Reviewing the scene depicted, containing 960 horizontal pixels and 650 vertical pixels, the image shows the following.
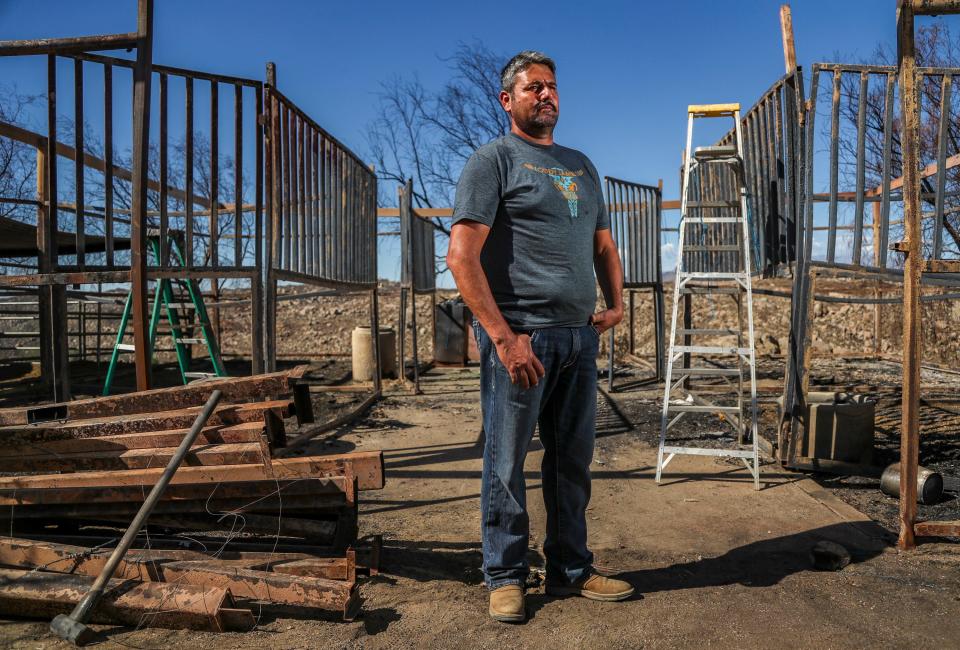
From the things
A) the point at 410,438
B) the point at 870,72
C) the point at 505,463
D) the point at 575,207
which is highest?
the point at 870,72

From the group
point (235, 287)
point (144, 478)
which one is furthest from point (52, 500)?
point (235, 287)

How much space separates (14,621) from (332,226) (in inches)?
196

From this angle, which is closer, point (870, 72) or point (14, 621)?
point (14, 621)

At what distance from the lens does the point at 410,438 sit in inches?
266

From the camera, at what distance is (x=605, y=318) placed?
328cm

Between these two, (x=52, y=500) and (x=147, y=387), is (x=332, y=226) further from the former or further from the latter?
(x=52, y=500)

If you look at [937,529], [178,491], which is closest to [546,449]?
[178,491]

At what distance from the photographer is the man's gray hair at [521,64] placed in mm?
2988

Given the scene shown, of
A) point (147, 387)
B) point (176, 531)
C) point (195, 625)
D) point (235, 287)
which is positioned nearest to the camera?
point (195, 625)

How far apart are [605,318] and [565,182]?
674 millimetres

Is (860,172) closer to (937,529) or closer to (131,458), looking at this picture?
(937,529)

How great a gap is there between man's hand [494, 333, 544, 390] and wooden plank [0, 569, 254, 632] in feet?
4.55

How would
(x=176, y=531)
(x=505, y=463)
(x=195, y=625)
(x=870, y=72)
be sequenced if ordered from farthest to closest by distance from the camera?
1. (x=870, y=72)
2. (x=176, y=531)
3. (x=505, y=463)
4. (x=195, y=625)

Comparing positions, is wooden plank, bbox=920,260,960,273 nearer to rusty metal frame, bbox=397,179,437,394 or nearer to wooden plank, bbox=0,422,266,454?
wooden plank, bbox=0,422,266,454
